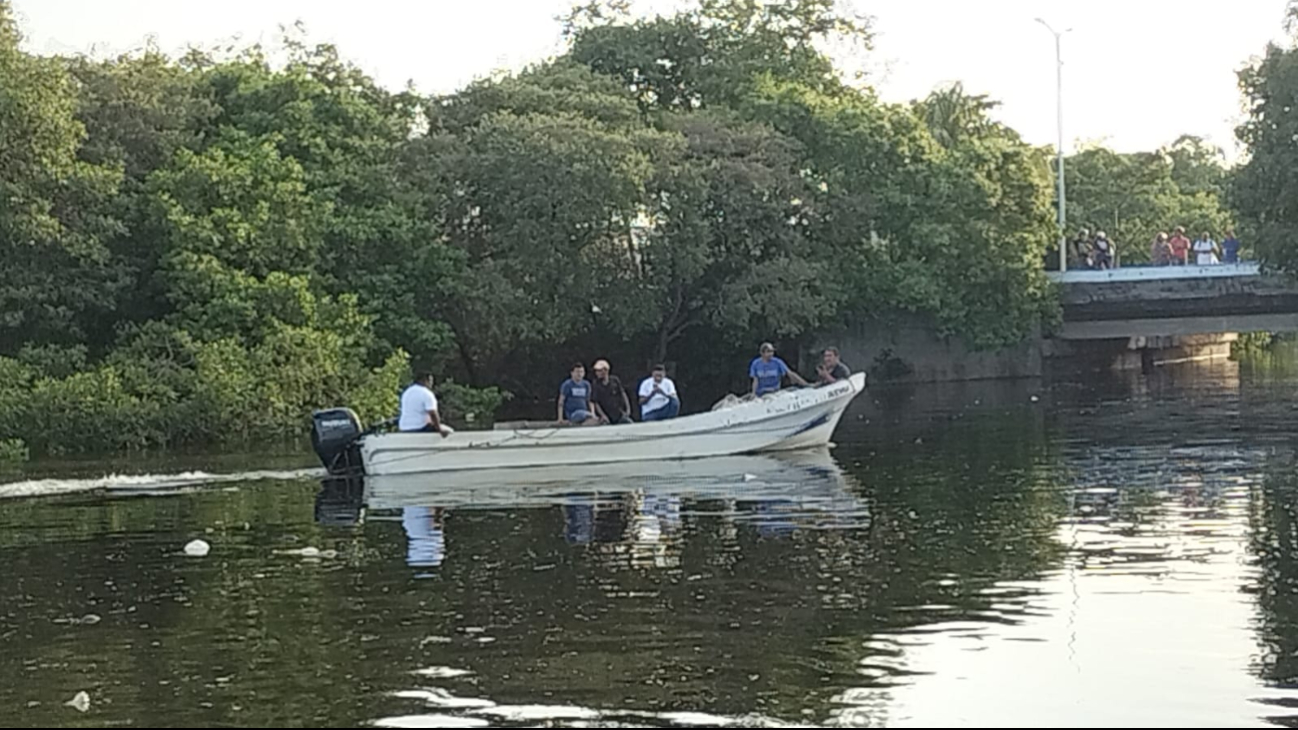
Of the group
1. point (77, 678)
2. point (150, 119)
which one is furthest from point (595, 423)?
point (150, 119)

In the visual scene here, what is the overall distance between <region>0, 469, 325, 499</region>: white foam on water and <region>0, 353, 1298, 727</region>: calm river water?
94mm

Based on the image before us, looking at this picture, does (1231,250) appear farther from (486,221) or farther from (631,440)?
(631,440)

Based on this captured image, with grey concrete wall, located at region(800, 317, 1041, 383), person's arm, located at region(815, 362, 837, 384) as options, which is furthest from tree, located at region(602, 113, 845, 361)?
person's arm, located at region(815, 362, 837, 384)

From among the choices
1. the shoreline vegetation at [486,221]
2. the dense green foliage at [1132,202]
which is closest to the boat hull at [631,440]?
the shoreline vegetation at [486,221]

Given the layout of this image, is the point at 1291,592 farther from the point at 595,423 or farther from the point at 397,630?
the point at 595,423

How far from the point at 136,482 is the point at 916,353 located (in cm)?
3927

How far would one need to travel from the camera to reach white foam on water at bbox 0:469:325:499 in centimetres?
2408

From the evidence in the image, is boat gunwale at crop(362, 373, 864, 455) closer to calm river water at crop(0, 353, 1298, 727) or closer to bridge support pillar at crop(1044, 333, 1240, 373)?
calm river water at crop(0, 353, 1298, 727)

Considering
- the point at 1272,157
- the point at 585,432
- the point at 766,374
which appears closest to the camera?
the point at 585,432

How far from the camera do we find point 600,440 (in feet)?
88.2

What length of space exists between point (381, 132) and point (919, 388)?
60.0 ft

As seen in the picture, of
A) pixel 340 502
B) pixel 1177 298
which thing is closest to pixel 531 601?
pixel 340 502

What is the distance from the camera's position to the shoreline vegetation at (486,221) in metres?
37.8

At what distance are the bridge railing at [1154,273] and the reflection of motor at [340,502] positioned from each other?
38.3 metres
